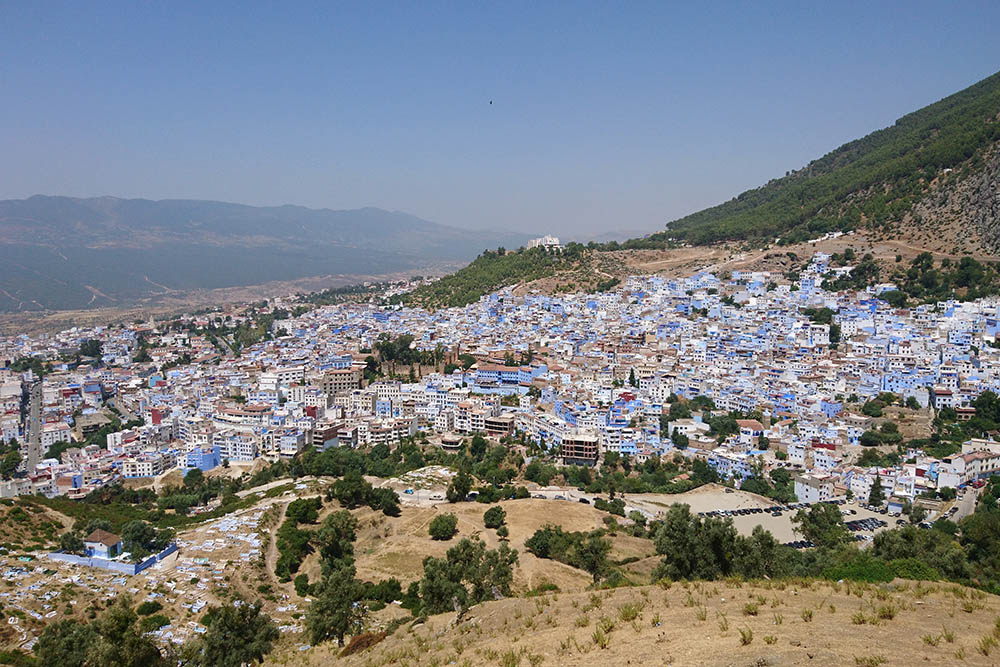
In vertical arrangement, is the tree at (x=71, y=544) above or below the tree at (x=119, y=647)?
below

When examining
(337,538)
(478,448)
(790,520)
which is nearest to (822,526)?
(790,520)

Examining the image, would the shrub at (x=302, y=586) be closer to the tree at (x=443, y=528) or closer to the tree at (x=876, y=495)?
the tree at (x=443, y=528)

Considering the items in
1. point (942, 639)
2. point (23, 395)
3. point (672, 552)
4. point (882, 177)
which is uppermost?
point (882, 177)

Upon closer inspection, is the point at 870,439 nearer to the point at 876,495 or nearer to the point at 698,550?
the point at 876,495

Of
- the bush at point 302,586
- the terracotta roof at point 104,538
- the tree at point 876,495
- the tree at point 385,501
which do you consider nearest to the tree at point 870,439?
the tree at point 876,495

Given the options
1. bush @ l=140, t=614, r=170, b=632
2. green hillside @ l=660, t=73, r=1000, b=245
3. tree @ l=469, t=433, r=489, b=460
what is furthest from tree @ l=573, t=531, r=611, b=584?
green hillside @ l=660, t=73, r=1000, b=245

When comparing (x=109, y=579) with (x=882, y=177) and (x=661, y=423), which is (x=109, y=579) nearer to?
(x=661, y=423)

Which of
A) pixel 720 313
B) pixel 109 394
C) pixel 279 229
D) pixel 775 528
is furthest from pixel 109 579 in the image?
pixel 279 229
